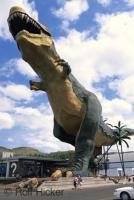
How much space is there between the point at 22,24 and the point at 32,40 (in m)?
1.60

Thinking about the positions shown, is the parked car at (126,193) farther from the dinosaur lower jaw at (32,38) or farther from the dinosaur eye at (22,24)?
the dinosaur eye at (22,24)

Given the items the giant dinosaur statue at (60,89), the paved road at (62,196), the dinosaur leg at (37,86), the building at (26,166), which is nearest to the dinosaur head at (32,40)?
the giant dinosaur statue at (60,89)

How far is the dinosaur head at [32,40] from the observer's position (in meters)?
29.4

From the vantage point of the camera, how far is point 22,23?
1183 inches

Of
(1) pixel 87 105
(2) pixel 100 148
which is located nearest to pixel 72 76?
(1) pixel 87 105

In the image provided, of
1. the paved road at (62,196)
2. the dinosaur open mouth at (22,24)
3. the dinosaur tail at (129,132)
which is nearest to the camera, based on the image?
the paved road at (62,196)

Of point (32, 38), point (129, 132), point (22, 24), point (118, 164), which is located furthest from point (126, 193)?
point (118, 164)

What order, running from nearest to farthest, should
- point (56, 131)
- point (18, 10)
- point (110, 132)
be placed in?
point (18, 10) < point (56, 131) < point (110, 132)

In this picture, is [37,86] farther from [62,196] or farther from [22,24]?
[62,196]

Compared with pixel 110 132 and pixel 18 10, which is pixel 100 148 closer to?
pixel 110 132

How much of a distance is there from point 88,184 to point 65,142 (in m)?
5.45

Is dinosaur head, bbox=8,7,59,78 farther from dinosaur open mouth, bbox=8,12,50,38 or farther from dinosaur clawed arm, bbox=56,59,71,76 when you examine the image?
dinosaur clawed arm, bbox=56,59,71,76

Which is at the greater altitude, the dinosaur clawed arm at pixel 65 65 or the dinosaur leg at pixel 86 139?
the dinosaur clawed arm at pixel 65 65

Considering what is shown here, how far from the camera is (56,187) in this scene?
30297mm
